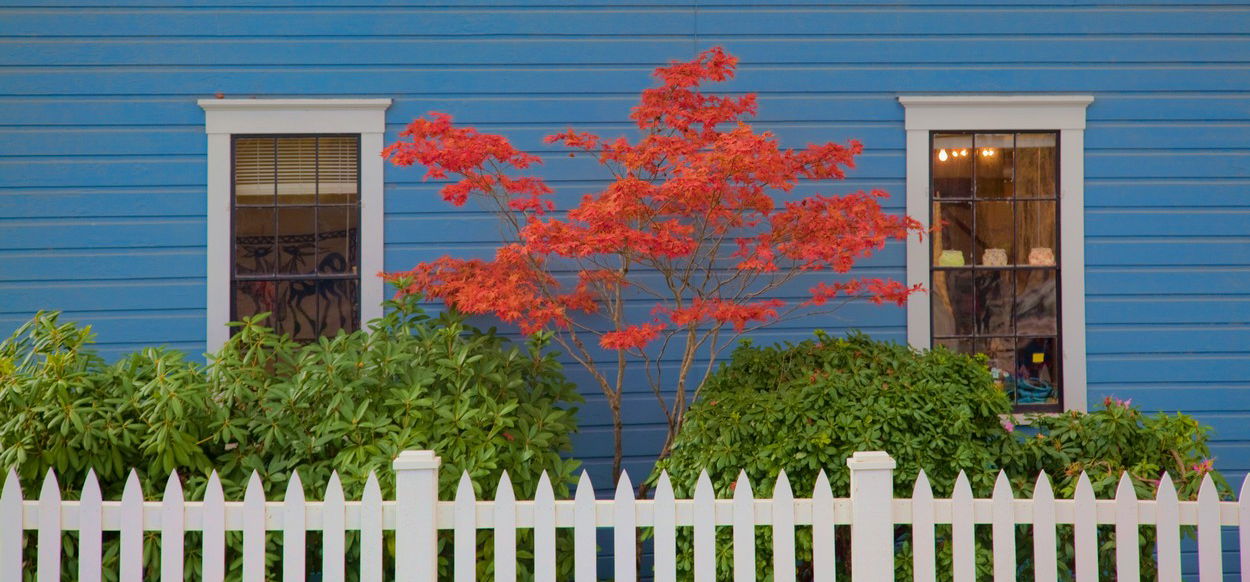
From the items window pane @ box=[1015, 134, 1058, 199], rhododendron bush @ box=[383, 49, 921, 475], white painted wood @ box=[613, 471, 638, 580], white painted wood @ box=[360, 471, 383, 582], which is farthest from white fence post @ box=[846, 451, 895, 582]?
window pane @ box=[1015, 134, 1058, 199]

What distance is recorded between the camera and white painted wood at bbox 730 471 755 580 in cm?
357

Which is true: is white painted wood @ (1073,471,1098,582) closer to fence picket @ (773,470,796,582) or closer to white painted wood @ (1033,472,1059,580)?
white painted wood @ (1033,472,1059,580)

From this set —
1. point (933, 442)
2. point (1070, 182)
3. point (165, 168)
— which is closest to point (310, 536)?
point (165, 168)

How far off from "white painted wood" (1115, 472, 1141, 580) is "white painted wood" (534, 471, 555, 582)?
6.70 ft

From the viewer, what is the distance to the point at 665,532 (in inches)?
141

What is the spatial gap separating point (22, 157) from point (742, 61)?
13.6ft

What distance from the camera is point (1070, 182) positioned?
19.4 ft

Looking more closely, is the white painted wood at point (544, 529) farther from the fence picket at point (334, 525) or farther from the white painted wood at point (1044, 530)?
the white painted wood at point (1044, 530)

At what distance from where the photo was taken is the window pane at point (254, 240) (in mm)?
5812

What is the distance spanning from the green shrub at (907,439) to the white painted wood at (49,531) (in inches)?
95.9

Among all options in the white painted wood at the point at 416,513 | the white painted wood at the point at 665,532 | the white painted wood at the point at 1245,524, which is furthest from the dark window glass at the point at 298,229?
the white painted wood at the point at 1245,524

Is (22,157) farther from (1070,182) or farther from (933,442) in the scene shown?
(1070,182)

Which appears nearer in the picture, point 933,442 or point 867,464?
point 867,464

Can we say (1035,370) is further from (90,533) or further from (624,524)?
(90,533)
